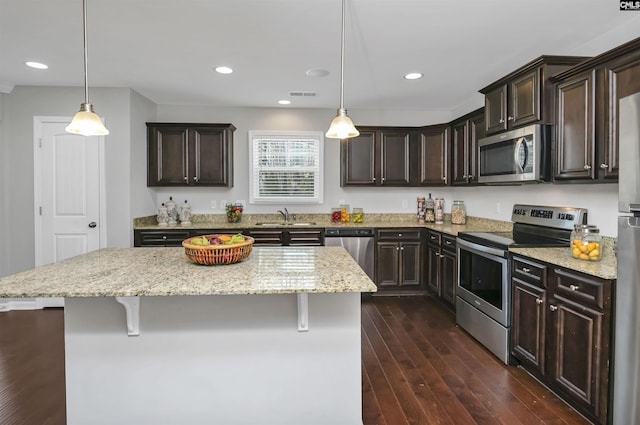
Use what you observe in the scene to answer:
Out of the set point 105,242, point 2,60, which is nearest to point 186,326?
point 105,242

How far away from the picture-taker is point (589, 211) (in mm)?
2676

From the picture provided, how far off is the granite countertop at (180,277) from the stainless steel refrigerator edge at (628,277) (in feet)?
4.34

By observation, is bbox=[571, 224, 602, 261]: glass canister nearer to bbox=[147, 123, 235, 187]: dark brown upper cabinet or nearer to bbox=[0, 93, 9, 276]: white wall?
bbox=[147, 123, 235, 187]: dark brown upper cabinet

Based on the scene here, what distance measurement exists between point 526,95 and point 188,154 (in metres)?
3.75

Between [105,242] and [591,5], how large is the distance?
485cm

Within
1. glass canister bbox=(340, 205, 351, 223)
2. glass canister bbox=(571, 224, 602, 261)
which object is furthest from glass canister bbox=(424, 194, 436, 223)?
glass canister bbox=(571, 224, 602, 261)

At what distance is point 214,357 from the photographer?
5.88 ft

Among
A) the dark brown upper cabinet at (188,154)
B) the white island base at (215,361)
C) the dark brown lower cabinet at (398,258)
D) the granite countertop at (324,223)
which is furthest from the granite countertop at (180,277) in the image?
the dark brown upper cabinet at (188,154)

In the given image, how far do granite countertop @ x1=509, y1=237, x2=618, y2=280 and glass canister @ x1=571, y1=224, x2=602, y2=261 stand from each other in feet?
0.15

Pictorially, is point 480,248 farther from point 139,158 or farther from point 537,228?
point 139,158

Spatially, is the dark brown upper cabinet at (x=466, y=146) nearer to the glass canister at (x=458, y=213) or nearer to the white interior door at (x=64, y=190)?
the glass canister at (x=458, y=213)

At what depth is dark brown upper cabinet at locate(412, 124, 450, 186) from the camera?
452 cm

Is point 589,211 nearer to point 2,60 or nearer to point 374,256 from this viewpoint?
point 374,256

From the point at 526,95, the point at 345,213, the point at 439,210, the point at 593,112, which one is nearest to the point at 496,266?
the point at 593,112
